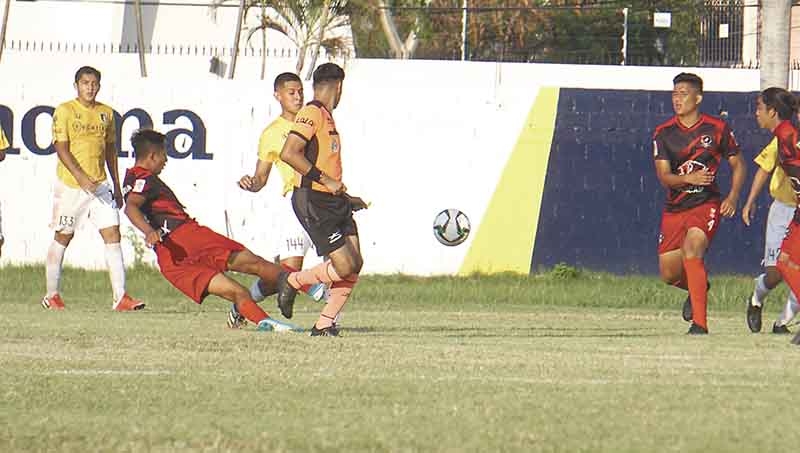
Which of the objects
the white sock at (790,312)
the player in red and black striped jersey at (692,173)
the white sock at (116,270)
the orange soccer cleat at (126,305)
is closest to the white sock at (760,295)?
the white sock at (790,312)

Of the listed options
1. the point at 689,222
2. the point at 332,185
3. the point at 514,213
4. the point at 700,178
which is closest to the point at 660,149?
the point at 700,178

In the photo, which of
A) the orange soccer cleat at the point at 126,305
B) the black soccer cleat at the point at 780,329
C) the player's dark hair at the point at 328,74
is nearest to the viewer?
the player's dark hair at the point at 328,74

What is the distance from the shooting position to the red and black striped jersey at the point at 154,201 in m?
13.0

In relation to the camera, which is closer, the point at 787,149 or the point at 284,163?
the point at 787,149

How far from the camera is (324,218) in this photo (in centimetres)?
1199

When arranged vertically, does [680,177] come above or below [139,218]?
above

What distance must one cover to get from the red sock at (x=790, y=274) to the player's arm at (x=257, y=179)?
3851mm

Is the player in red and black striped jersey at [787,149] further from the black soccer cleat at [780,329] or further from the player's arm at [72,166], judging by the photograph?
the player's arm at [72,166]

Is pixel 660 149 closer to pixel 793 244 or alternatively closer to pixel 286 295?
pixel 793 244

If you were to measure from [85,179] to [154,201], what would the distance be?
3008 mm

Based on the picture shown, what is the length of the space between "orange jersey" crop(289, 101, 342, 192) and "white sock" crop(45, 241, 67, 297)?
4619mm

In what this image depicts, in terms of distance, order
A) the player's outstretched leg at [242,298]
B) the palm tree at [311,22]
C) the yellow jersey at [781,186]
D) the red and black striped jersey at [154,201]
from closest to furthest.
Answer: the player's outstretched leg at [242,298]
the red and black striped jersey at [154,201]
the yellow jersey at [781,186]
the palm tree at [311,22]

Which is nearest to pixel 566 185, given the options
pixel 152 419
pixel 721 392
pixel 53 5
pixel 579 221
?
pixel 579 221

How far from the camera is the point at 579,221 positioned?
69.5 ft
